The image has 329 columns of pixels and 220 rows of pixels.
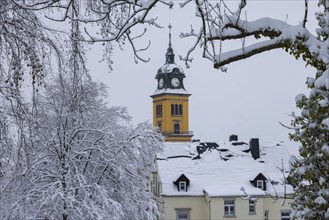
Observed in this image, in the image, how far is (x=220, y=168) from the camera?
116 ft

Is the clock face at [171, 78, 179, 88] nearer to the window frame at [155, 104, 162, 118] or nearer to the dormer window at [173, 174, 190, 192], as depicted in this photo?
the window frame at [155, 104, 162, 118]

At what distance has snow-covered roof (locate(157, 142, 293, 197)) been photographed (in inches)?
1299

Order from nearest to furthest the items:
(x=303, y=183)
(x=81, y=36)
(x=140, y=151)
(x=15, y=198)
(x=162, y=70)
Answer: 1. (x=81, y=36)
2. (x=303, y=183)
3. (x=15, y=198)
4. (x=140, y=151)
5. (x=162, y=70)

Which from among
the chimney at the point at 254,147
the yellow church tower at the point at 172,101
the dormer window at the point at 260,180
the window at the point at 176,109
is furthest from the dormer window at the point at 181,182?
the window at the point at 176,109

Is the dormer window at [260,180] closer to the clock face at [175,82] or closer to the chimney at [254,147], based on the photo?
the chimney at [254,147]

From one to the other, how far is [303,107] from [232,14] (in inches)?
46.8

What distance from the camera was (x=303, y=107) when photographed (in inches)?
215

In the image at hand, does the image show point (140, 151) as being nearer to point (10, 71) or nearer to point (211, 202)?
point (211, 202)

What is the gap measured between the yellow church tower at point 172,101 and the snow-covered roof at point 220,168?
1459 inches

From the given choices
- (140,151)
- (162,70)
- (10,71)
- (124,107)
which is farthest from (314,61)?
(162,70)

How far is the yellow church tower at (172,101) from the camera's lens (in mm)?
Answer: 75625

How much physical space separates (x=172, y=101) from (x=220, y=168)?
138 ft

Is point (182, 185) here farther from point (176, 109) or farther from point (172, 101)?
point (176, 109)

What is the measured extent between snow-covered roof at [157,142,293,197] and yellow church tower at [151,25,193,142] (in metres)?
37.0
